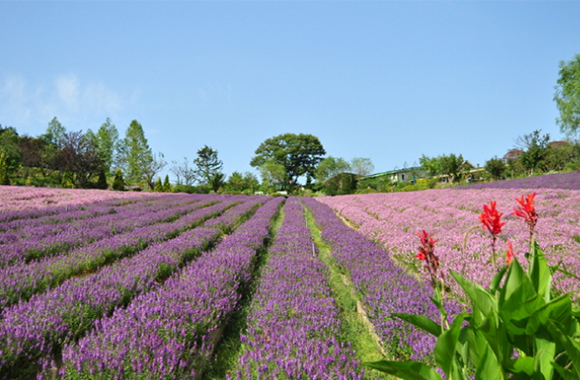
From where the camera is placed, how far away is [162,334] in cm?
274

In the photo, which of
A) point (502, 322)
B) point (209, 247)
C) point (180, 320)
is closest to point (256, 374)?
point (180, 320)

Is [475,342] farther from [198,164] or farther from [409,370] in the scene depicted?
[198,164]

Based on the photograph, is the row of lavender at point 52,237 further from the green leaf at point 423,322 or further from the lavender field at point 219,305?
the green leaf at point 423,322

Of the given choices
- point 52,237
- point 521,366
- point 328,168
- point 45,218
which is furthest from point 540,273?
point 328,168

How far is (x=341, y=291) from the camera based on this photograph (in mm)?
4938

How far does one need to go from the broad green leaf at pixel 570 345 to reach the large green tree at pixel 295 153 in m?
69.5

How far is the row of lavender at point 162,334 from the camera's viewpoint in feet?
7.34

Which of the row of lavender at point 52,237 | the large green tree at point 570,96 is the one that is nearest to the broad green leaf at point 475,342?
the row of lavender at point 52,237

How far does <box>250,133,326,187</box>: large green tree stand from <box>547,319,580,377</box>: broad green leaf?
69.5 metres

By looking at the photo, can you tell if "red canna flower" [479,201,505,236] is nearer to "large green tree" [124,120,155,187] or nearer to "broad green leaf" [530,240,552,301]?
"broad green leaf" [530,240,552,301]

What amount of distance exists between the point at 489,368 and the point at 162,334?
8.42 feet

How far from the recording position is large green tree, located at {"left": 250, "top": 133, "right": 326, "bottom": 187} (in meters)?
72.0

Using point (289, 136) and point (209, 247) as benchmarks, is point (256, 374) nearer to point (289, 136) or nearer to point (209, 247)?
point (209, 247)

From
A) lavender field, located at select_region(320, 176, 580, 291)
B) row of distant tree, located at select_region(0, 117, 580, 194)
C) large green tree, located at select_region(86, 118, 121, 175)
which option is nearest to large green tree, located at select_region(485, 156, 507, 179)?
row of distant tree, located at select_region(0, 117, 580, 194)
